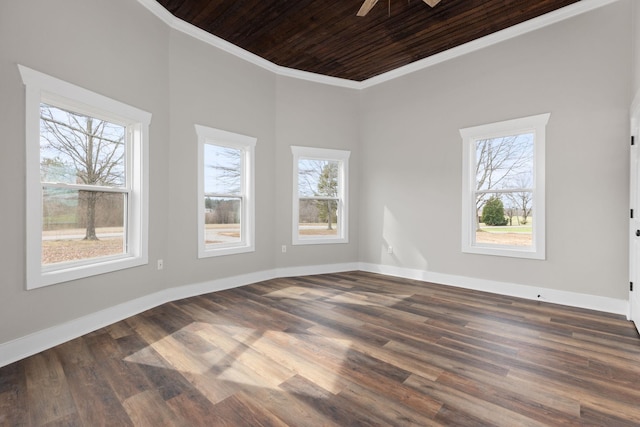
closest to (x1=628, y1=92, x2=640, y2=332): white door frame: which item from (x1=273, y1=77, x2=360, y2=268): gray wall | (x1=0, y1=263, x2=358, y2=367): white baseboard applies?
(x1=273, y1=77, x2=360, y2=268): gray wall

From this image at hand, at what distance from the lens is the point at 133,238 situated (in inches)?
137

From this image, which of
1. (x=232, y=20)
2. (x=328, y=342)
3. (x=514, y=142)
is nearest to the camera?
(x=328, y=342)

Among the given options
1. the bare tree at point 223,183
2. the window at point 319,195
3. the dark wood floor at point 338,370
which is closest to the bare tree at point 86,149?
the bare tree at point 223,183

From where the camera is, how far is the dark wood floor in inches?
70.1

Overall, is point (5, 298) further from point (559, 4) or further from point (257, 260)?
point (559, 4)

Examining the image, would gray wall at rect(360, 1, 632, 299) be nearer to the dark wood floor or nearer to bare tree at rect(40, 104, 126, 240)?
the dark wood floor

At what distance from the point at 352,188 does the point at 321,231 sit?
0.95 m

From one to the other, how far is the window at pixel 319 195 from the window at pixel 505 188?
2.01m

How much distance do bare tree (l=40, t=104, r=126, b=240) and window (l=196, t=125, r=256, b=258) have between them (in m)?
1.02

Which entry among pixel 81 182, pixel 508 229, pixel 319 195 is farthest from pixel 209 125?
pixel 508 229

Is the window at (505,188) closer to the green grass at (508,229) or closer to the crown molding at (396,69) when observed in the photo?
the green grass at (508,229)

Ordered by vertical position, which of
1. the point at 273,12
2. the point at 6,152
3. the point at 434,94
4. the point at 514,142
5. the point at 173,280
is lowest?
the point at 173,280

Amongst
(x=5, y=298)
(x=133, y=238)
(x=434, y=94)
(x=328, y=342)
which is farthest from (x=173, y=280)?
(x=434, y=94)

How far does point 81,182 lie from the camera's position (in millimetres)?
2979
